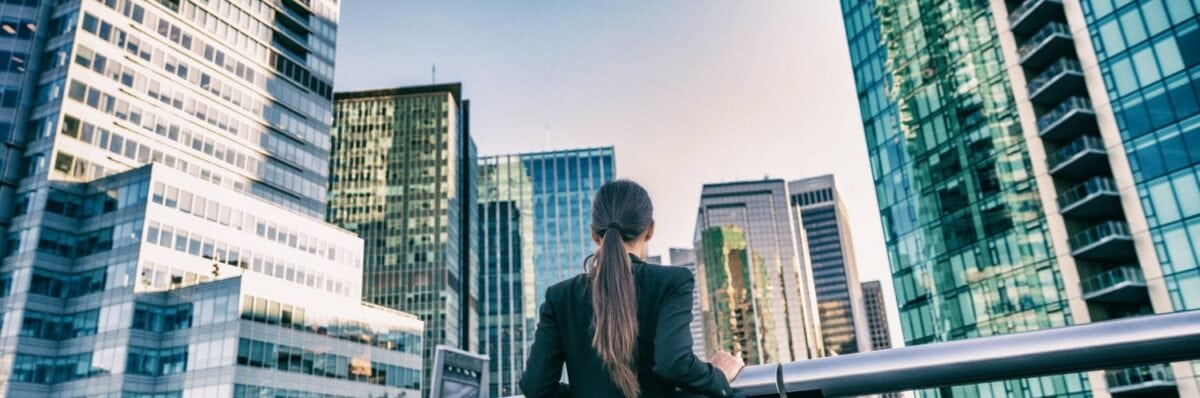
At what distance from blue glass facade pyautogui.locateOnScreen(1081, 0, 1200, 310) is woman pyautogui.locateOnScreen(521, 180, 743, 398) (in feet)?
131

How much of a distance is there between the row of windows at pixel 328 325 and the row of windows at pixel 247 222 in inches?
360

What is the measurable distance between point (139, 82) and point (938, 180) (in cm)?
6703

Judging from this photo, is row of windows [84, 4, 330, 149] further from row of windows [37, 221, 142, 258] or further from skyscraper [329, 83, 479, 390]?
skyscraper [329, 83, 479, 390]

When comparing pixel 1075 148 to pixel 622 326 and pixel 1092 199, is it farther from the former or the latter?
pixel 622 326

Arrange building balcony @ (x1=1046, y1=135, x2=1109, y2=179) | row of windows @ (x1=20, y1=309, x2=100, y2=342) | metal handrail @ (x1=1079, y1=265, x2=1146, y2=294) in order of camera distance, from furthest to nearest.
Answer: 1. row of windows @ (x1=20, y1=309, x2=100, y2=342)
2. building balcony @ (x1=1046, y1=135, x2=1109, y2=179)
3. metal handrail @ (x1=1079, y1=265, x2=1146, y2=294)

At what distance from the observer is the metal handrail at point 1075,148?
130 ft

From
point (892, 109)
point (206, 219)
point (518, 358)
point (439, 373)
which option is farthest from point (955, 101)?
point (518, 358)

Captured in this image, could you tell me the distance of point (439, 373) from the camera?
12.6 feet

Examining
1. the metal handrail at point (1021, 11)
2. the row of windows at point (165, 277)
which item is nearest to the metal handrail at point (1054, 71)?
the metal handrail at point (1021, 11)

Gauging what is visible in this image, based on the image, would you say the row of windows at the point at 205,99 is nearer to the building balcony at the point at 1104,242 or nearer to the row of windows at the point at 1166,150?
the building balcony at the point at 1104,242

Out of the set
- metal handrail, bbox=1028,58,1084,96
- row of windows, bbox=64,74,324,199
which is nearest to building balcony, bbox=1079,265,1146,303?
metal handrail, bbox=1028,58,1084,96

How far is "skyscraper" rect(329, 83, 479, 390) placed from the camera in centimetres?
11957

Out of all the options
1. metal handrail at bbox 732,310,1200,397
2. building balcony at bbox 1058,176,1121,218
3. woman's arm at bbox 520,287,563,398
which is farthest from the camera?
building balcony at bbox 1058,176,1121,218

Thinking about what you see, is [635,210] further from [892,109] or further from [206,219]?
[206,219]
